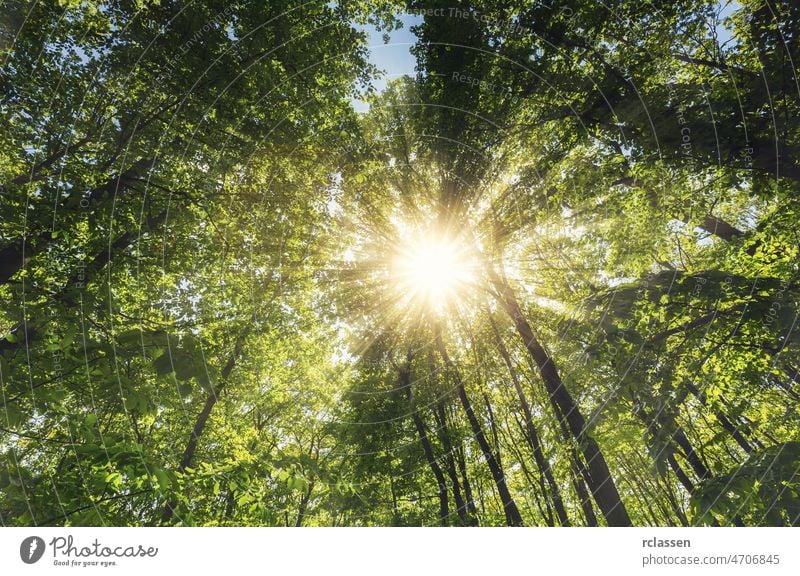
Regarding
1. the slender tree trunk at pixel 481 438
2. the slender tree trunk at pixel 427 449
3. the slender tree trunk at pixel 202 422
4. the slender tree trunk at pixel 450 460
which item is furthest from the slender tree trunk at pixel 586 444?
the slender tree trunk at pixel 202 422

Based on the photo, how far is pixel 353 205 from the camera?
526 inches

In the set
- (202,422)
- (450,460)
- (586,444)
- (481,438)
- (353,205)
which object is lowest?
(586,444)

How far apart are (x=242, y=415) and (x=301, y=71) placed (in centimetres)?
1807

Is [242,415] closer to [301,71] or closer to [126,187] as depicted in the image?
[126,187]

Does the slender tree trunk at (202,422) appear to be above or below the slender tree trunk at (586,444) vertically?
above

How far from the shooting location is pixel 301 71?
8.08m

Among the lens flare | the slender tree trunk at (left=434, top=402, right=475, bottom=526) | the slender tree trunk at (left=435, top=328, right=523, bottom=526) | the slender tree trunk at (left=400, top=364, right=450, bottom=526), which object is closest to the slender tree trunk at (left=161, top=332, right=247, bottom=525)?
the lens flare

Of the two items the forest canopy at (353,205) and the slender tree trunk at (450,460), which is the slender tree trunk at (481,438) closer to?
the slender tree trunk at (450,460)

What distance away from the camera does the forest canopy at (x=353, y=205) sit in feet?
14.6

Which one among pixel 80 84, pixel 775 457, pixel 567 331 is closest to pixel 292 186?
pixel 80 84

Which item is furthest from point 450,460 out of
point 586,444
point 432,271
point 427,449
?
point 586,444

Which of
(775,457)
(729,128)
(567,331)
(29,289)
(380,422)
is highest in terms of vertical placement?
(380,422)

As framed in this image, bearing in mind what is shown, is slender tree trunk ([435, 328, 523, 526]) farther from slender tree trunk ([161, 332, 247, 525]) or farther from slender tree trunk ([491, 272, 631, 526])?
slender tree trunk ([161, 332, 247, 525])

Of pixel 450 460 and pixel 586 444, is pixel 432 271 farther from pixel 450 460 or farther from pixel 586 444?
pixel 586 444
